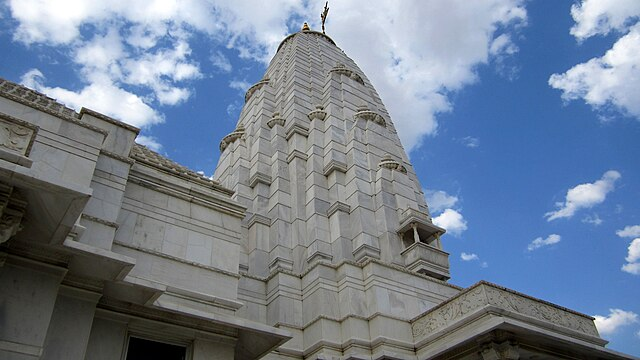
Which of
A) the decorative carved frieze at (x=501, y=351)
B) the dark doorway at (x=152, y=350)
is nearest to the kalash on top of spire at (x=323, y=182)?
the decorative carved frieze at (x=501, y=351)

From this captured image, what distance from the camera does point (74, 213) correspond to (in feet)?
35.0

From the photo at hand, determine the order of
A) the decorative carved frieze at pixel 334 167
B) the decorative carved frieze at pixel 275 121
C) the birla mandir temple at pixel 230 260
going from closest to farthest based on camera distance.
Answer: the birla mandir temple at pixel 230 260 → the decorative carved frieze at pixel 334 167 → the decorative carved frieze at pixel 275 121

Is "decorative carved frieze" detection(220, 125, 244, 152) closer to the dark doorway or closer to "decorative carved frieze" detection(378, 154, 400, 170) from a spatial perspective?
"decorative carved frieze" detection(378, 154, 400, 170)

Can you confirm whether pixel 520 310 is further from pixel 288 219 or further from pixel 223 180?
pixel 223 180

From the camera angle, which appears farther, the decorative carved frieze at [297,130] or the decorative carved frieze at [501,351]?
the decorative carved frieze at [297,130]

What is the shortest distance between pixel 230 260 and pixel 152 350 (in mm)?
3469

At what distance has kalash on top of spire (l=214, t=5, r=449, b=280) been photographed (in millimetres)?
23109

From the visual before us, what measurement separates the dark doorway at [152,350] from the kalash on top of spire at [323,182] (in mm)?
9233

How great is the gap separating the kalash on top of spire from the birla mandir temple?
0.09 m

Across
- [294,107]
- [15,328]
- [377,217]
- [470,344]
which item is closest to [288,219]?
[377,217]

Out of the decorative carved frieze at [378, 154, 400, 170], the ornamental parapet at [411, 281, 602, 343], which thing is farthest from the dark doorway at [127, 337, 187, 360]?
the decorative carved frieze at [378, 154, 400, 170]

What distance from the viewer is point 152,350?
43.0ft

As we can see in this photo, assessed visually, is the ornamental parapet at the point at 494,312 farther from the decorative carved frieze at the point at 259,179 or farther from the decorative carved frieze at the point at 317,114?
the decorative carved frieze at the point at 317,114

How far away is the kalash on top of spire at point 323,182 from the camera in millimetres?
23109
